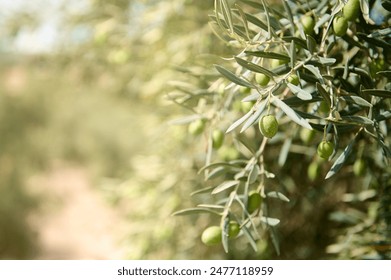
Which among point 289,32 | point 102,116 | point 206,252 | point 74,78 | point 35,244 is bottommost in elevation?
point 35,244

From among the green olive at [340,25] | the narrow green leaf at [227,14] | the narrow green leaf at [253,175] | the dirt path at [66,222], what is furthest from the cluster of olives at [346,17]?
the dirt path at [66,222]

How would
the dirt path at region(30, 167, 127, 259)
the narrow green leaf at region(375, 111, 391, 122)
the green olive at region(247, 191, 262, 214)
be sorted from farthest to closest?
the dirt path at region(30, 167, 127, 259), the green olive at region(247, 191, 262, 214), the narrow green leaf at region(375, 111, 391, 122)

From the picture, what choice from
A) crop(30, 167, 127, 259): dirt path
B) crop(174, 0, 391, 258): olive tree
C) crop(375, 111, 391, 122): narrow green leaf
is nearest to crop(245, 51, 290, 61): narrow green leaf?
crop(174, 0, 391, 258): olive tree

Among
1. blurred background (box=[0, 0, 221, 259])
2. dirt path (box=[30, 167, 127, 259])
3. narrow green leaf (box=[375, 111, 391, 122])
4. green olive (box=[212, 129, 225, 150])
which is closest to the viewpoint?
narrow green leaf (box=[375, 111, 391, 122])

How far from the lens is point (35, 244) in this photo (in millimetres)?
5965

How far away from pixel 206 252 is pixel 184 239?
123 mm

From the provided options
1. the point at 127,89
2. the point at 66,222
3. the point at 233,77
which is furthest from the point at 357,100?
the point at 66,222

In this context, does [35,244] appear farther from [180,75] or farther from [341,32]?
[341,32]

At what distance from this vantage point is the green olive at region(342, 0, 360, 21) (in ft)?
2.76

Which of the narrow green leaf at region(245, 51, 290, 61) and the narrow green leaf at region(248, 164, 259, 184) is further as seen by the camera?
the narrow green leaf at region(248, 164, 259, 184)

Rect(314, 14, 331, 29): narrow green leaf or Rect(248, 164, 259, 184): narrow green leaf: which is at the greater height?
Rect(314, 14, 331, 29): narrow green leaf

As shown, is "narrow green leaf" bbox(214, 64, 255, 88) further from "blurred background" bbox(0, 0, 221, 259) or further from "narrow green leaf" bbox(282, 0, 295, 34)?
"blurred background" bbox(0, 0, 221, 259)
